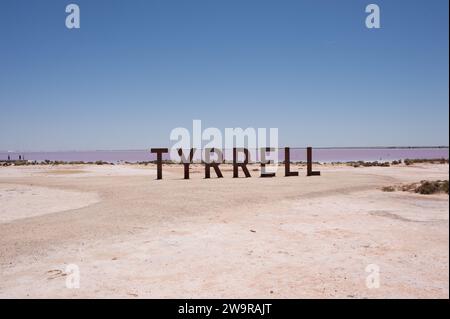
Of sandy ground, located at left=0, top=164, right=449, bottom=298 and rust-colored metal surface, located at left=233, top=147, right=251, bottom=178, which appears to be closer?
sandy ground, located at left=0, top=164, right=449, bottom=298

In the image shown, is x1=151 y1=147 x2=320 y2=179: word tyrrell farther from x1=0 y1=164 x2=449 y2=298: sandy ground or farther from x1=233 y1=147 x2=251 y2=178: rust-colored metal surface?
x1=0 y1=164 x2=449 y2=298: sandy ground

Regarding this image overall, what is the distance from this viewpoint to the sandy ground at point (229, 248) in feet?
17.3

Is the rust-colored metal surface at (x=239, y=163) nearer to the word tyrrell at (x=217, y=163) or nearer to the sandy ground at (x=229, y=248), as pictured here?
the word tyrrell at (x=217, y=163)

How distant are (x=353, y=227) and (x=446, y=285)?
11.1 feet

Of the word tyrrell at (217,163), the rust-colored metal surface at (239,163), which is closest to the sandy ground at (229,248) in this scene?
the word tyrrell at (217,163)

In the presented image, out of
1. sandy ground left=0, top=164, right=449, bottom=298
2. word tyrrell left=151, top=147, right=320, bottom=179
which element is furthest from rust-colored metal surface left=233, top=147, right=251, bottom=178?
sandy ground left=0, top=164, right=449, bottom=298

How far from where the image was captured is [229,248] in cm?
706

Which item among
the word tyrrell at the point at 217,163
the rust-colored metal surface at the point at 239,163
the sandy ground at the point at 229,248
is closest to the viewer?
the sandy ground at the point at 229,248

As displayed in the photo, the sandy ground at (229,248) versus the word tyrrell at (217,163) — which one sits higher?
the word tyrrell at (217,163)

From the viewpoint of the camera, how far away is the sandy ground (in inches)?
207

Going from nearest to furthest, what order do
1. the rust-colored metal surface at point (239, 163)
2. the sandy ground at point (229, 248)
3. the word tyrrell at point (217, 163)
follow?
the sandy ground at point (229, 248), the word tyrrell at point (217, 163), the rust-colored metal surface at point (239, 163)

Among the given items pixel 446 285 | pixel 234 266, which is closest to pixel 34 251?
pixel 234 266

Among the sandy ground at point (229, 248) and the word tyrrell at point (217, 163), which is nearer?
the sandy ground at point (229, 248)

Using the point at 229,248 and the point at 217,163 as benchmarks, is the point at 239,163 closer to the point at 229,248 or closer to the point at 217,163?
the point at 217,163
